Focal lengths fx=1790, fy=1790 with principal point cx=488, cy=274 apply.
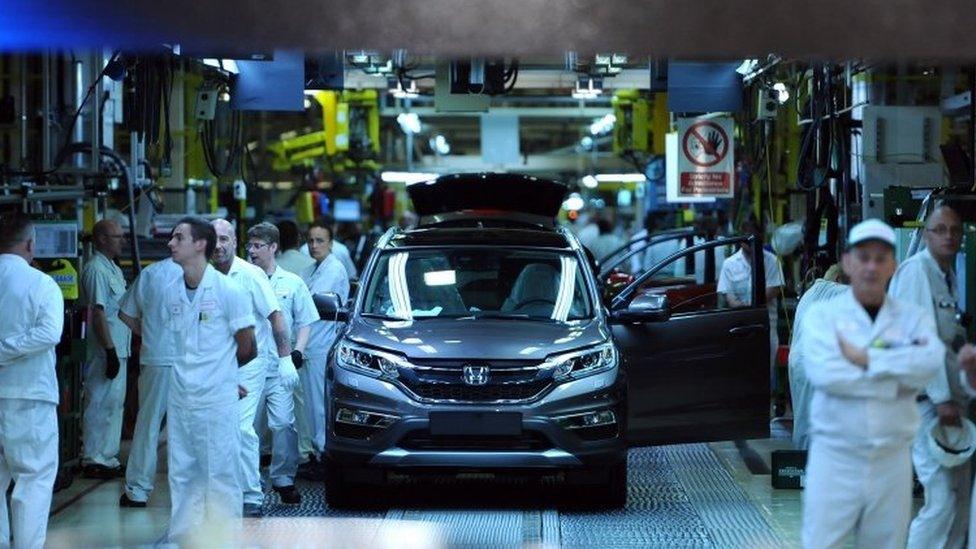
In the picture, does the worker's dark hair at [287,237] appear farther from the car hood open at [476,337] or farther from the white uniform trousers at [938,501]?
the white uniform trousers at [938,501]

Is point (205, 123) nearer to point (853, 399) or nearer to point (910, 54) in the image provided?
point (910, 54)

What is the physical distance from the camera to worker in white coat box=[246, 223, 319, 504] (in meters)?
12.2

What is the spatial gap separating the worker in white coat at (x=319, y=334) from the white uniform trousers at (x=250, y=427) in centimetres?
208

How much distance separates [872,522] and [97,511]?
A: 20.2 ft

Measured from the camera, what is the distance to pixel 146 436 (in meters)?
12.2

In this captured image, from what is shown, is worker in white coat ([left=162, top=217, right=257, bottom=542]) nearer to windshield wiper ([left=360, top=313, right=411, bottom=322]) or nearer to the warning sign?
windshield wiper ([left=360, top=313, right=411, bottom=322])

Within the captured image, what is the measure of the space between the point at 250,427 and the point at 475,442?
1432 mm

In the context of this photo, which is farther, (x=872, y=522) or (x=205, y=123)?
(x=205, y=123)

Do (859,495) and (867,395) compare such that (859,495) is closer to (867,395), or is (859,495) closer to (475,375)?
(867,395)

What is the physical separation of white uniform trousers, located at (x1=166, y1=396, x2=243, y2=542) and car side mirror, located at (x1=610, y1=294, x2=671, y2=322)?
135 inches

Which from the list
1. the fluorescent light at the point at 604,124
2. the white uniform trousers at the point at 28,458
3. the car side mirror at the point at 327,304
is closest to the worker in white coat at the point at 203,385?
the white uniform trousers at the point at 28,458

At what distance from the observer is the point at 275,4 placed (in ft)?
28.6

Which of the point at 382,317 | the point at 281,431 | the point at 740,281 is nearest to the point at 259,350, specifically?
the point at 281,431

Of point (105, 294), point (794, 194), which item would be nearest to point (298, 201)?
point (794, 194)
